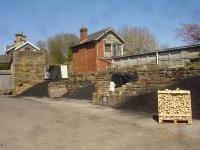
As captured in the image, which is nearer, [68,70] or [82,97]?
[82,97]

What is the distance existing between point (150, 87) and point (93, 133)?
775 cm

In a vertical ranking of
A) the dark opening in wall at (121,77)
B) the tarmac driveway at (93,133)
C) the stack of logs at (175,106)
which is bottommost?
the tarmac driveway at (93,133)

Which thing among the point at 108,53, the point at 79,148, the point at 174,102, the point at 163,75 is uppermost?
the point at 108,53

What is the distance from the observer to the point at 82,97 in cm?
2648

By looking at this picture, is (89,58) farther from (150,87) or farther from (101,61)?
(150,87)

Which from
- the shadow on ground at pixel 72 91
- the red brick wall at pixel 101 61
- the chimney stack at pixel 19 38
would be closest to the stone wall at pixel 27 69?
the shadow on ground at pixel 72 91

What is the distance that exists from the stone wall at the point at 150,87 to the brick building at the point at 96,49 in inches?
815

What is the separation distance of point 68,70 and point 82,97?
23.8m

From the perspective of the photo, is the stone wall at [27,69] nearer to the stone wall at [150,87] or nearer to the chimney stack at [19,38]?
the stone wall at [150,87]

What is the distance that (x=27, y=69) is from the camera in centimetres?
3744

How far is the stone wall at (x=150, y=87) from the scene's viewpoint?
16688 mm

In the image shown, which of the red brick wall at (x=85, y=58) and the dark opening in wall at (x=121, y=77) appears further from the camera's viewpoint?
the red brick wall at (x=85, y=58)

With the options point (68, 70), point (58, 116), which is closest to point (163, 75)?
point (58, 116)

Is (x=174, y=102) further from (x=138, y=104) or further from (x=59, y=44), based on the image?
(x=59, y=44)
